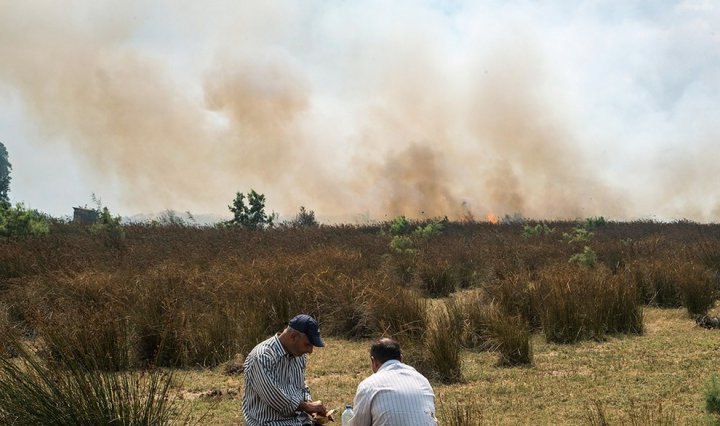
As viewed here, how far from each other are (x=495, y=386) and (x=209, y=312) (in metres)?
4.33

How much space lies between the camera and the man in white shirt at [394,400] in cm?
369

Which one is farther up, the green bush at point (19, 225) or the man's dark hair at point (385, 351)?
the green bush at point (19, 225)

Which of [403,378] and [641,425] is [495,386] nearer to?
[641,425]

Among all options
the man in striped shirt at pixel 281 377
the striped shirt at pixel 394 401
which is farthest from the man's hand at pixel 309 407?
the striped shirt at pixel 394 401

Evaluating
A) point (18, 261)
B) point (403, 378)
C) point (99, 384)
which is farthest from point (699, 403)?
point (18, 261)

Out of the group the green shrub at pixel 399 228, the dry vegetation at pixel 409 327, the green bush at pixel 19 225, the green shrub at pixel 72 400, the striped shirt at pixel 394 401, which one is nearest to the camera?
the striped shirt at pixel 394 401

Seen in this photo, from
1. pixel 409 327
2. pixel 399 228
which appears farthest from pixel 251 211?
pixel 409 327

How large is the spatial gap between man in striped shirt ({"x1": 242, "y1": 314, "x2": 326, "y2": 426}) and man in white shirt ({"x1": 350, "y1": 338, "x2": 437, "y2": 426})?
1.78 feet

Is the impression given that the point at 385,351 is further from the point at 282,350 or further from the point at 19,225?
the point at 19,225

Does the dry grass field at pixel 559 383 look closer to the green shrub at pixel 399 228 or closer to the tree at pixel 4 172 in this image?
the green shrub at pixel 399 228

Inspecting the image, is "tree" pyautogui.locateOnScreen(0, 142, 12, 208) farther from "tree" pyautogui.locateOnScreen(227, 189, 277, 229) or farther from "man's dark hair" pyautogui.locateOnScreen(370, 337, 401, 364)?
"man's dark hair" pyautogui.locateOnScreen(370, 337, 401, 364)

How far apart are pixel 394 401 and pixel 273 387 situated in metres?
0.94

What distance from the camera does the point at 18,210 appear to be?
1836cm

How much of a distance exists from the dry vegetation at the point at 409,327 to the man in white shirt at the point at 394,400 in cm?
101
